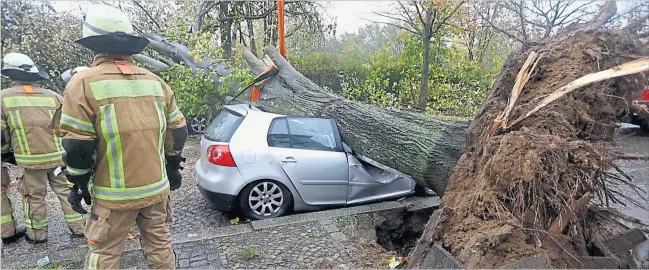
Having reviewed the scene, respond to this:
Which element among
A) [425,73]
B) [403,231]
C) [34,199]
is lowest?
[403,231]

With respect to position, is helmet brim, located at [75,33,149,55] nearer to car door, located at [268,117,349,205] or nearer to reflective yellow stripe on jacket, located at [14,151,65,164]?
reflective yellow stripe on jacket, located at [14,151,65,164]

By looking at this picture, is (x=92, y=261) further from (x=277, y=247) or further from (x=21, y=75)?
(x=21, y=75)

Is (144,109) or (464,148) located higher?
(144,109)

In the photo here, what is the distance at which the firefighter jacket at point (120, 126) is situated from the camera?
2.68m

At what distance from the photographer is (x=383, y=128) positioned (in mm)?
4824

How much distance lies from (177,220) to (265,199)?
1082mm

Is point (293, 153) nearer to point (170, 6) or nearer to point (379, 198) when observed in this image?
point (379, 198)

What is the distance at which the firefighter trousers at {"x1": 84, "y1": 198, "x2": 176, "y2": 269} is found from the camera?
282cm

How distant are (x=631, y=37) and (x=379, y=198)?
3.07 metres

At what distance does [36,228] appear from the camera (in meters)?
4.37

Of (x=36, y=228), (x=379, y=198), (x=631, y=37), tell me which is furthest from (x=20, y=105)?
(x=631, y=37)

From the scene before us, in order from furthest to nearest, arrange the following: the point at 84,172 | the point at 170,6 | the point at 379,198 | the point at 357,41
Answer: the point at 357,41 → the point at 170,6 → the point at 379,198 → the point at 84,172

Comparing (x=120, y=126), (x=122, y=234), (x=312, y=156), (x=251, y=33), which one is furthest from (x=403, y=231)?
→ (x=251, y=33)

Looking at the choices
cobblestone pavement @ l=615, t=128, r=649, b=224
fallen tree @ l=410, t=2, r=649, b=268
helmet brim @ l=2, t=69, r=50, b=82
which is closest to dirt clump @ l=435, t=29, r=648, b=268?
fallen tree @ l=410, t=2, r=649, b=268
